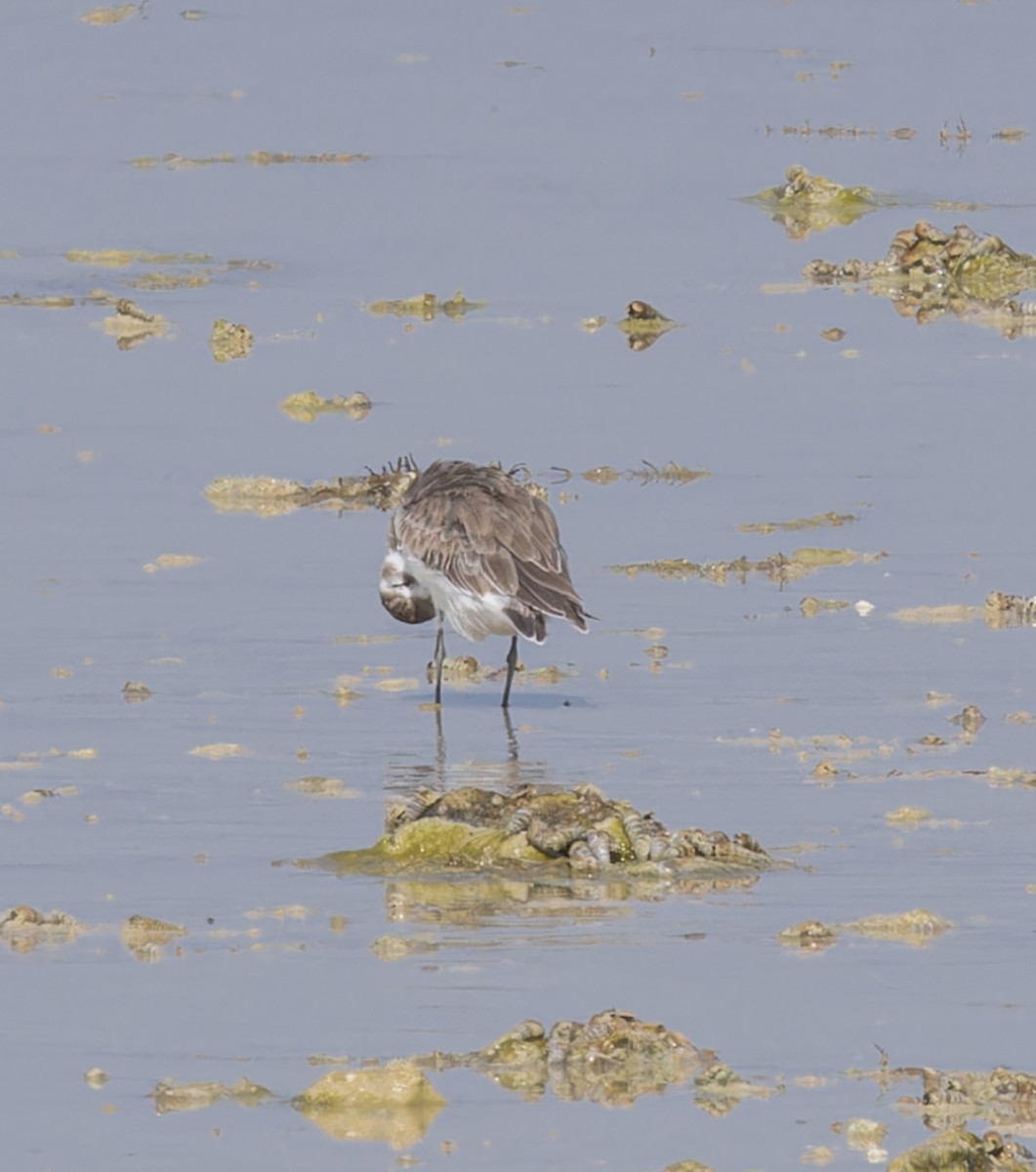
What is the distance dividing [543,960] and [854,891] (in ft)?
3.99

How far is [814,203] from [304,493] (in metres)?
8.56

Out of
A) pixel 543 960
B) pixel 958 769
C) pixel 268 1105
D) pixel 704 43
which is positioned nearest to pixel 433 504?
pixel 958 769

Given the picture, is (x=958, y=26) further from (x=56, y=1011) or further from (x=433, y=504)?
(x=56, y=1011)

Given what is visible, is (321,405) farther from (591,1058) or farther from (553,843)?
(591,1058)

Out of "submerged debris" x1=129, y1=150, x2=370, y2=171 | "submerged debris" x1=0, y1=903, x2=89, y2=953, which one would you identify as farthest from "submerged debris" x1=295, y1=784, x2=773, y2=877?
"submerged debris" x1=129, y1=150, x2=370, y2=171

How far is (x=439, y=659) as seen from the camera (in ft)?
45.7

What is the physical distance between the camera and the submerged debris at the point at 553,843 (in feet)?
35.2

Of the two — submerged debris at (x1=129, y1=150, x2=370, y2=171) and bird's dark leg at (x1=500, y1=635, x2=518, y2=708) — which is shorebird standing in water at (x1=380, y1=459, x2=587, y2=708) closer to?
bird's dark leg at (x1=500, y1=635, x2=518, y2=708)

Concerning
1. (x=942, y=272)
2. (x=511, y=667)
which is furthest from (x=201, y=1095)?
(x=942, y=272)

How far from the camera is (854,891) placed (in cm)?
1045

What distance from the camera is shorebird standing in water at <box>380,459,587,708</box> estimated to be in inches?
544

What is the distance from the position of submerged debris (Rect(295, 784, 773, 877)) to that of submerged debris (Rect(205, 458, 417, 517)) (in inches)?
217

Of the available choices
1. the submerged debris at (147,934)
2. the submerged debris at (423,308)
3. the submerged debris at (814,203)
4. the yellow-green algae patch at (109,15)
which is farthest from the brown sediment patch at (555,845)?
the yellow-green algae patch at (109,15)

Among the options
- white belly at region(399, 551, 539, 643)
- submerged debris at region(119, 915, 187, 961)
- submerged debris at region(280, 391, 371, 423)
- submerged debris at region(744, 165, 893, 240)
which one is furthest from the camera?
submerged debris at region(744, 165, 893, 240)
